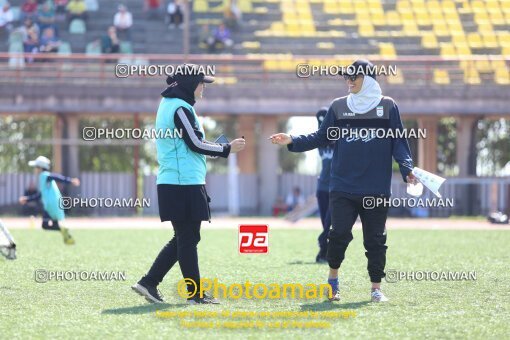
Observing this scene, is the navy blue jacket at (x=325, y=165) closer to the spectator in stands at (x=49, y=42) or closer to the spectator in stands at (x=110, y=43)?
the spectator in stands at (x=110, y=43)

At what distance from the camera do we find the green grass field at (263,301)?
736cm

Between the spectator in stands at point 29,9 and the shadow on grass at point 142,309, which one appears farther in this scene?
the spectator in stands at point 29,9

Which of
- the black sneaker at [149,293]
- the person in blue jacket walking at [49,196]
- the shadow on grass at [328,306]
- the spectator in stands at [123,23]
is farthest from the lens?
the spectator in stands at [123,23]

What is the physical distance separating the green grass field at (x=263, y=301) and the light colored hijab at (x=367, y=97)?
1.77m

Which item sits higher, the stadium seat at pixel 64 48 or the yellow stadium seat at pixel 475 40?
the yellow stadium seat at pixel 475 40

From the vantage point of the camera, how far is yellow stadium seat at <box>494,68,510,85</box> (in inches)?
1225

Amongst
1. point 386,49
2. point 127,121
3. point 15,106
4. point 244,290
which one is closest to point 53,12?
point 15,106

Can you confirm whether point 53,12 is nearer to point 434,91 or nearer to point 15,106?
point 15,106

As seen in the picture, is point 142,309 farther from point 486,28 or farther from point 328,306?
point 486,28

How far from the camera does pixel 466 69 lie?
103ft

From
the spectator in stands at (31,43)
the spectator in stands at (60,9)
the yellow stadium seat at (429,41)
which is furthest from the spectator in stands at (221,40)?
the yellow stadium seat at (429,41)

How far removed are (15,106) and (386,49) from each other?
12.5 meters

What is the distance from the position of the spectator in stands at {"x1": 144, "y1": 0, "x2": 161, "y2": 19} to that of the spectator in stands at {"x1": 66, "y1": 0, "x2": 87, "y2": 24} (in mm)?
2260

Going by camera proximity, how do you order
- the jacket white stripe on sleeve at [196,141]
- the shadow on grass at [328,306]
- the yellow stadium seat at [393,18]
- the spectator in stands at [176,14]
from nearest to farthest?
the shadow on grass at [328,306]
the jacket white stripe on sleeve at [196,141]
the spectator in stands at [176,14]
the yellow stadium seat at [393,18]
